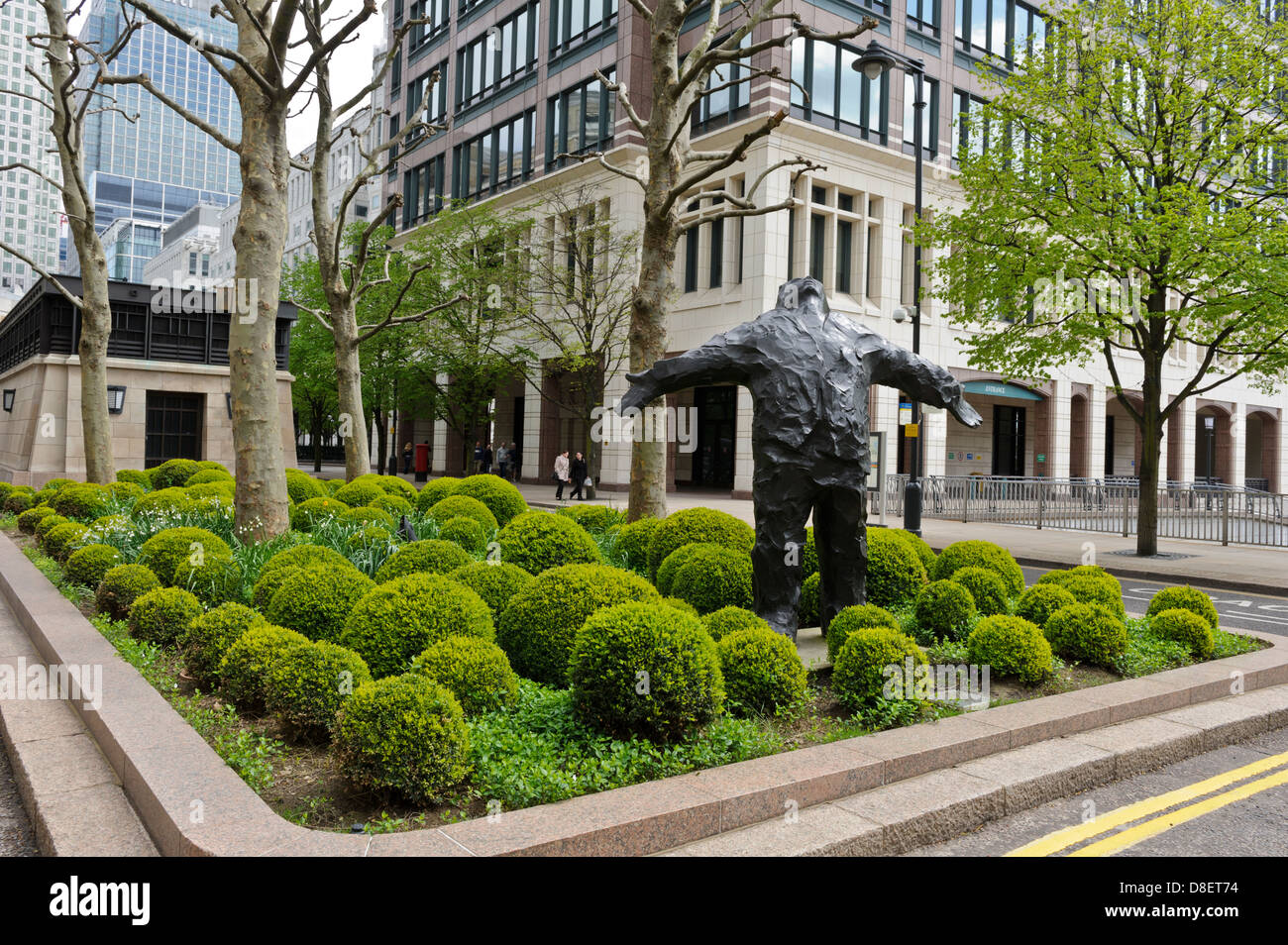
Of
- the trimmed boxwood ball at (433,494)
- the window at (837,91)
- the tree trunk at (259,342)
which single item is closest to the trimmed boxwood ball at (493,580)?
the tree trunk at (259,342)

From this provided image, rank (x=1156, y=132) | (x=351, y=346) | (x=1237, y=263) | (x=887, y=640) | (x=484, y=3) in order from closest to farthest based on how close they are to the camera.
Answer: (x=887, y=640)
(x=1237, y=263)
(x=1156, y=132)
(x=351, y=346)
(x=484, y=3)

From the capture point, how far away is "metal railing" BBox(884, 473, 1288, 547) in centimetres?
2159

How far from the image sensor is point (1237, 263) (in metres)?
15.3

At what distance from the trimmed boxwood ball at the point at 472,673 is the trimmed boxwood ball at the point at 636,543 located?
15.0ft

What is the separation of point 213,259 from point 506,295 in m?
86.2

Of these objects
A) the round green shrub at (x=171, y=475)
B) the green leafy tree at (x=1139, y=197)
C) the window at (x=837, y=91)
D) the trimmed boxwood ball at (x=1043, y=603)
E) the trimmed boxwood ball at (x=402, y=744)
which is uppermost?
the window at (x=837, y=91)

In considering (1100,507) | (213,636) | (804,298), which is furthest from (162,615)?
(1100,507)

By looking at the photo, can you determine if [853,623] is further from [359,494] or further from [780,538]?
[359,494]

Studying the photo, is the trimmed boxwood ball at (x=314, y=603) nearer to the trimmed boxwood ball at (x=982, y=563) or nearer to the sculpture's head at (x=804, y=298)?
the sculpture's head at (x=804, y=298)

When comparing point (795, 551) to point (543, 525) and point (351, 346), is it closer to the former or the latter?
point (543, 525)

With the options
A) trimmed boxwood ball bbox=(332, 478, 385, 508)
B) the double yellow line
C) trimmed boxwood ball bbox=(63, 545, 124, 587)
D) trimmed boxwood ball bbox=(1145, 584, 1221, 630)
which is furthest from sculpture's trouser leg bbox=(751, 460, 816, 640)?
trimmed boxwood ball bbox=(332, 478, 385, 508)

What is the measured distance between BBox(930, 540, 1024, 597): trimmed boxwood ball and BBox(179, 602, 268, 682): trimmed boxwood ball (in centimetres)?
595

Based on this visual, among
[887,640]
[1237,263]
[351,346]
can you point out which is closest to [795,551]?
[887,640]

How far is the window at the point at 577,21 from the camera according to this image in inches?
1389
